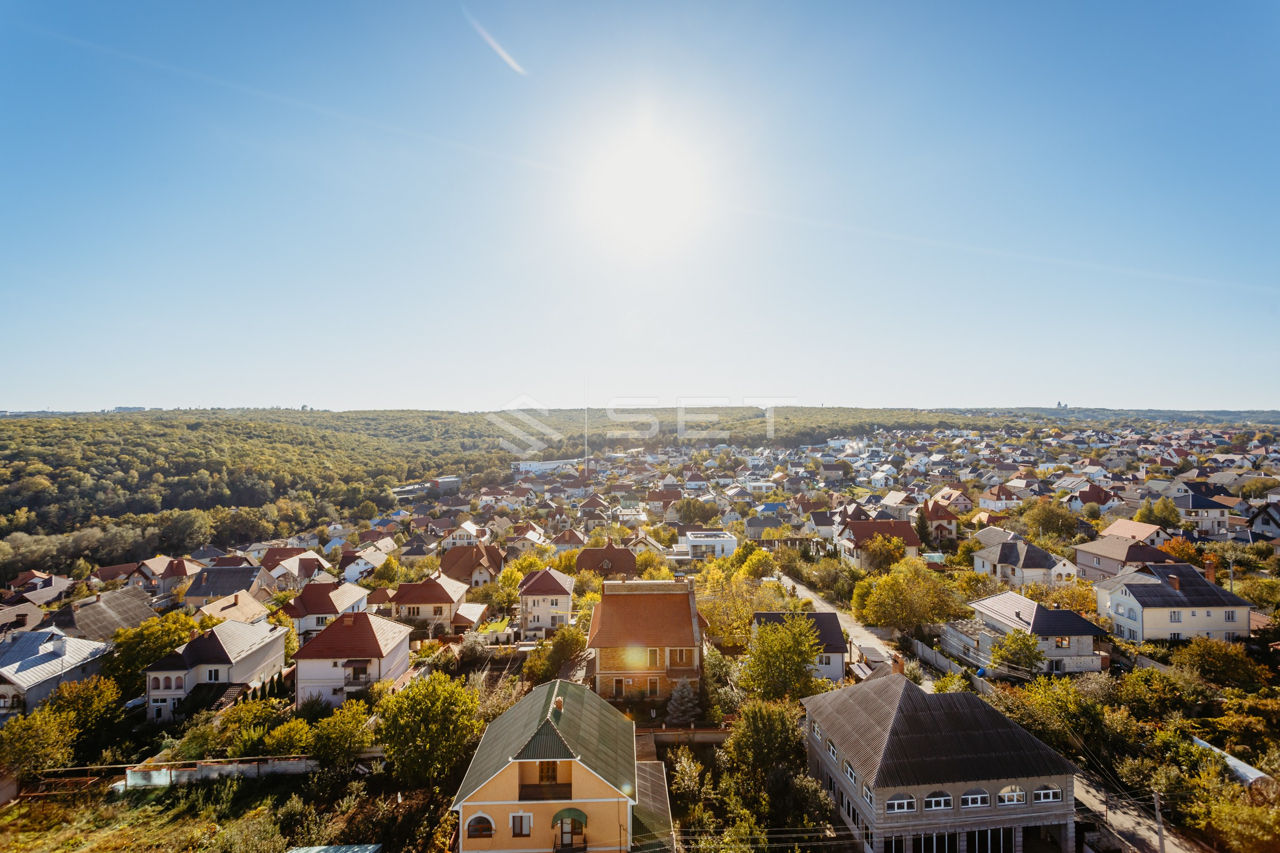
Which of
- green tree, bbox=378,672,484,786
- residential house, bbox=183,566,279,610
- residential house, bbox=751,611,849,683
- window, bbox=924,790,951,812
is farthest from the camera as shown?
residential house, bbox=183,566,279,610

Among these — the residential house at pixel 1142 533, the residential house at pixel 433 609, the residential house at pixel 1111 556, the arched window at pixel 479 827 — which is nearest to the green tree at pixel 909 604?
the residential house at pixel 1111 556

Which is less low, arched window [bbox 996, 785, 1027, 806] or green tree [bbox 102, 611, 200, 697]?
arched window [bbox 996, 785, 1027, 806]

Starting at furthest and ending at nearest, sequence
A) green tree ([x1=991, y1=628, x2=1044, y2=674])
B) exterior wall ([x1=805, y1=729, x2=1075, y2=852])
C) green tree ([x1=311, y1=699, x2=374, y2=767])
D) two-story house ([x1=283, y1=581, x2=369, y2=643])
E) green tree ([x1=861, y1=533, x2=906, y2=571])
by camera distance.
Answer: green tree ([x1=861, y1=533, x2=906, y2=571]), two-story house ([x1=283, y1=581, x2=369, y2=643]), green tree ([x1=991, y1=628, x2=1044, y2=674]), green tree ([x1=311, y1=699, x2=374, y2=767]), exterior wall ([x1=805, y1=729, x2=1075, y2=852])

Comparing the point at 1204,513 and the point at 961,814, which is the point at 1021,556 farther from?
the point at 961,814

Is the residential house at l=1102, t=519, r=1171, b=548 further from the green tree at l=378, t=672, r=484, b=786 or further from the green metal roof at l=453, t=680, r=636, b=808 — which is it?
the green tree at l=378, t=672, r=484, b=786

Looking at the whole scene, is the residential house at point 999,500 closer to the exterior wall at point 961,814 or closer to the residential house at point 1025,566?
the residential house at point 1025,566

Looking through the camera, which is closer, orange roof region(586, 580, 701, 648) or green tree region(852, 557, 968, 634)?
orange roof region(586, 580, 701, 648)

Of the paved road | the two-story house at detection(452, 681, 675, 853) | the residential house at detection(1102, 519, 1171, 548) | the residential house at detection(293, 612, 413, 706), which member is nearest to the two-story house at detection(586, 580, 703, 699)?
the residential house at detection(293, 612, 413, 706)
